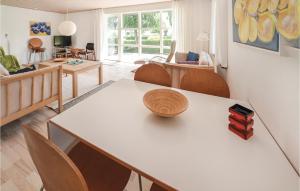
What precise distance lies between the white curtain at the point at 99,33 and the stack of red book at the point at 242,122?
708 centimetres

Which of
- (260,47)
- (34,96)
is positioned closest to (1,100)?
(34,96)

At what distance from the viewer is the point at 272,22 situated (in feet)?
2.36

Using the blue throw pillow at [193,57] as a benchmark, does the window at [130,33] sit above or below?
above

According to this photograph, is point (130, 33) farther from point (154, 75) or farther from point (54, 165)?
point (54, 165)

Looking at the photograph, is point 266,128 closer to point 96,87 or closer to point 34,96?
point 34,96

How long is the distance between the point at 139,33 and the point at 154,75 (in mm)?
5285

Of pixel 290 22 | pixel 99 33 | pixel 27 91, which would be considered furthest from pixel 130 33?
pixel 290 22

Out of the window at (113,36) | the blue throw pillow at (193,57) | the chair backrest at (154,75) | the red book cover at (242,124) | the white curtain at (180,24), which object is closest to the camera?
the red book cover at (242,124)

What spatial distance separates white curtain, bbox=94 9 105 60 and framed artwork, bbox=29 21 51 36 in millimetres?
2082

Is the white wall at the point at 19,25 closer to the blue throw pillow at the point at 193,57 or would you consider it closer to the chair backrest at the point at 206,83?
the blue throw pillow at the point at 193,57

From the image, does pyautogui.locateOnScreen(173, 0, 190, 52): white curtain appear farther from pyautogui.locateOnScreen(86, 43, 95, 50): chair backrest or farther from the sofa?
the sofa

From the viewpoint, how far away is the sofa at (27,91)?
5.99ft

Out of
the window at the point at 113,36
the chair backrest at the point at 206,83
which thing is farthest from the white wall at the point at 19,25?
the chair backrest at the point at 206,83

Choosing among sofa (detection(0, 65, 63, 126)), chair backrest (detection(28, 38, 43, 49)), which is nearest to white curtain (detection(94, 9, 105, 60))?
chair backrest (detection(28, 38, 43, 49))
